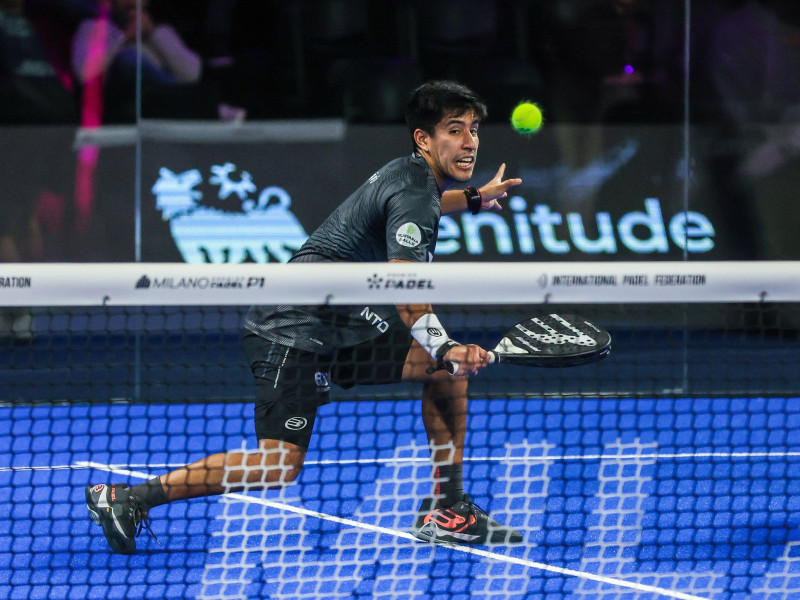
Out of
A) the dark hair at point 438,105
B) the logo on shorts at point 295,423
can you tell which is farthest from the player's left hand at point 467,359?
the dark hair at point 438,105

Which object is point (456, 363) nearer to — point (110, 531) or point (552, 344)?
point (552, 344)

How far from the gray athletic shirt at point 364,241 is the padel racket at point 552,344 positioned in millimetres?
345

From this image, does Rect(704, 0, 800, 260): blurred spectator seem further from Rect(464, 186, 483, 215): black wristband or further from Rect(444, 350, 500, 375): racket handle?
Rect(444, 350, 500, 375): racket handle

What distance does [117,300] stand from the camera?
2.41m

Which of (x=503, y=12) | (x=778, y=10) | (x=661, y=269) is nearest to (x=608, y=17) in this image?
(x=503, y=12)

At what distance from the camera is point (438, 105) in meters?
3.24

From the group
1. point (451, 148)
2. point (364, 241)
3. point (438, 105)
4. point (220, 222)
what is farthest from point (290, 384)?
point (220, 222)

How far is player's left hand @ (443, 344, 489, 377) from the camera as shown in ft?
8.91

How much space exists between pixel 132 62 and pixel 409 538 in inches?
150

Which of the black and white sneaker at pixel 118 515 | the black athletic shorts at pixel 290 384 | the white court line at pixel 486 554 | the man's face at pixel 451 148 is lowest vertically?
the white court line at pixel 486 554

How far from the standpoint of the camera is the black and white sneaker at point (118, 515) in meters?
3.04

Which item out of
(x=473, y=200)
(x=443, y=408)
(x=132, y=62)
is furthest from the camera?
(x=132, y=62)

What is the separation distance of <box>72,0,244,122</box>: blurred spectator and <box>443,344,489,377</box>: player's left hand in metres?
3.84

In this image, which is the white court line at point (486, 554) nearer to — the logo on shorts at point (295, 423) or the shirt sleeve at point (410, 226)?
the logo on shorts at point (295, 423)
